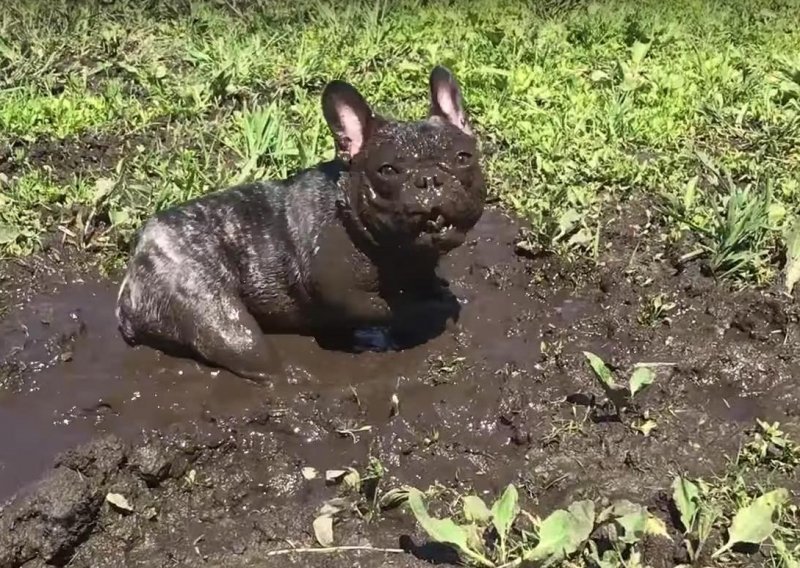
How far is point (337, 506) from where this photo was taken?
12.9 ft

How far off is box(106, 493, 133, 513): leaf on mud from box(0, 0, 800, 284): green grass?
7.19 feet

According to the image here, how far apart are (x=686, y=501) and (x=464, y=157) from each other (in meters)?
1.58

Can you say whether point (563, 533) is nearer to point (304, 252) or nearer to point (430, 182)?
point (430, 182)

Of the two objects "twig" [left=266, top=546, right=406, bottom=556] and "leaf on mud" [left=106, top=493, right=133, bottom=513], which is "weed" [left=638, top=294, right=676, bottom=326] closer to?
"twig" [left=266, top=546, right=406, bottom=556]

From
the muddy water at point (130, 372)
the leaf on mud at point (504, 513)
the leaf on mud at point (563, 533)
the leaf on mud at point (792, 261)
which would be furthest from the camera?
the leaf on mud at point (792, 261)

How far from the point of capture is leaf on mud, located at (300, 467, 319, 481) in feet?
13.7

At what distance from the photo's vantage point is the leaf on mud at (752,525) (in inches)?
141

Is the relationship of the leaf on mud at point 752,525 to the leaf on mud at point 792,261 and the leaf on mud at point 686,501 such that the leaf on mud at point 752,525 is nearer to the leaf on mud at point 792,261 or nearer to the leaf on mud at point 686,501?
the leaf on mud at point 686,501

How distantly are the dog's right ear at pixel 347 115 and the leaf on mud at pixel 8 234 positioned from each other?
226cm

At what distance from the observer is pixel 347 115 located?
15.0 ft

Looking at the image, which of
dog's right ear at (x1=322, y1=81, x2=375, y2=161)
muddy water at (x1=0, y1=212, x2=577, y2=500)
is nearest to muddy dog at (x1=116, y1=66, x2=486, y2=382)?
dog's right ear at (x1=322, y1=81, x2=375, y2=161)

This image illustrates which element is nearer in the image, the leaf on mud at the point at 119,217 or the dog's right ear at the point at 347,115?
the dog's right ear at the point at 347,115

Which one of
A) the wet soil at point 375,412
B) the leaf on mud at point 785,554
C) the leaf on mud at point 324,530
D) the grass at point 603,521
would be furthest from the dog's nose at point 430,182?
the leaf on mud at point 785,554

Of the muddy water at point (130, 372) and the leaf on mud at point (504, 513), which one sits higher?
the leaf on mud at point (504, 513)
